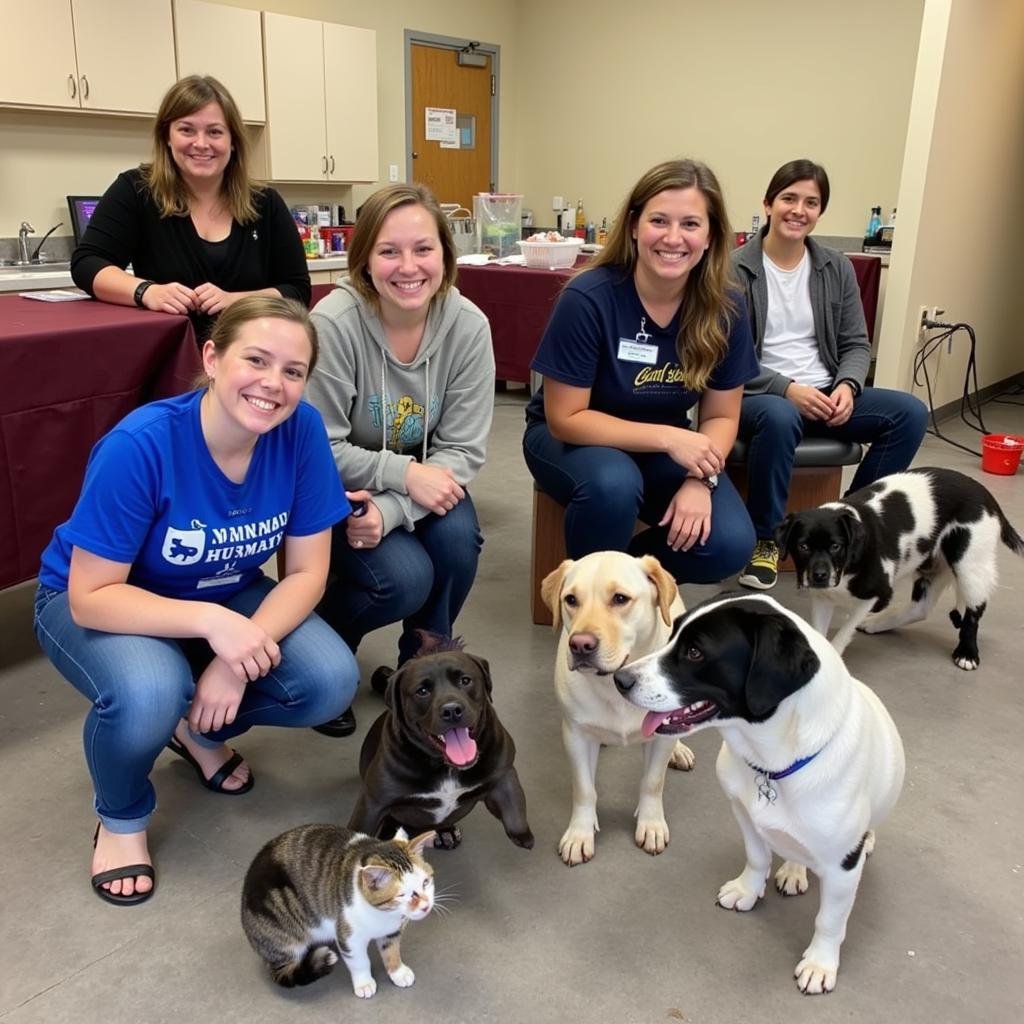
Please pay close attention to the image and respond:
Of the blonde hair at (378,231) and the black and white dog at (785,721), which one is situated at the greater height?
the blonde hair at (378,231)

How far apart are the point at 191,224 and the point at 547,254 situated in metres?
2.17

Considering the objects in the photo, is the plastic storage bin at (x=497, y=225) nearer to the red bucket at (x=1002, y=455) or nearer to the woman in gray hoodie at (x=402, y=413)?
the red bucket at (x=1002, y=455)

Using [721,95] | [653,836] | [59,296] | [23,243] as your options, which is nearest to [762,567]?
[653,836]

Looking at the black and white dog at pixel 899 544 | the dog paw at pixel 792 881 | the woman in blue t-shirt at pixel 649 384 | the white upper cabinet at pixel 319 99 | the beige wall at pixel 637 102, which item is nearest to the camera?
the dog paw at pixel 792 881

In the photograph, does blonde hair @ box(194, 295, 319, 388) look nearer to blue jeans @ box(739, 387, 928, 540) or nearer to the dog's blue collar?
the dog's blue collar

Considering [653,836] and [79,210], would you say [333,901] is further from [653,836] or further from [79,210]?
[79,210]

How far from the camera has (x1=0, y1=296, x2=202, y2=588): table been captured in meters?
1.96

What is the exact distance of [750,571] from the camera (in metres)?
2.80

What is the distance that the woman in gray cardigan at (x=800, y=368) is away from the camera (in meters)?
2.57

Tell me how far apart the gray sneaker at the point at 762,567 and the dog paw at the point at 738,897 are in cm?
138

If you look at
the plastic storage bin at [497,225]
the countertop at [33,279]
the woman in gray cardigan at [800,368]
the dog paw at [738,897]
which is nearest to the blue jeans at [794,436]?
the woman in gray cardigan at [800,368]

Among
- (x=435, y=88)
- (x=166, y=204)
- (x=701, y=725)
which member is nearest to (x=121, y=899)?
(x=701, y=725)

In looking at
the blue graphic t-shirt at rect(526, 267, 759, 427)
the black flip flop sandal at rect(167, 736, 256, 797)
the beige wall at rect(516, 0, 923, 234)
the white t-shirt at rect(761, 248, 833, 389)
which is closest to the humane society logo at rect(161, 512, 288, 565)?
the black flip flop sandal at rect(167, 736, 256, 797)

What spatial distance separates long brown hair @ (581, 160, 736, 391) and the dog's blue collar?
3.63 ft
